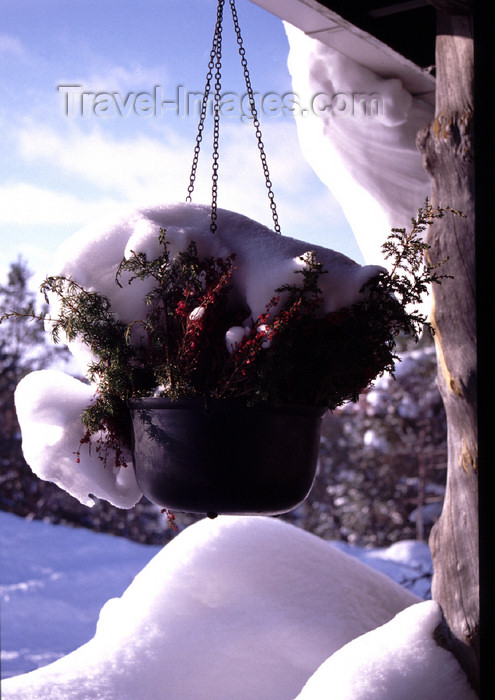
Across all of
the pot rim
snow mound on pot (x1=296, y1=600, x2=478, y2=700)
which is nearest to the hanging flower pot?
the pot rim

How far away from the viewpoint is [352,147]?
239 cm

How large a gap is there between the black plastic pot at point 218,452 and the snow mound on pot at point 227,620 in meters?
0.78

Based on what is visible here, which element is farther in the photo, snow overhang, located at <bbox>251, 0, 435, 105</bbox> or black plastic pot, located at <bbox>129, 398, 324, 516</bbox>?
snow overhang, located at <bbox>251, 0, 435, 105</bbox>

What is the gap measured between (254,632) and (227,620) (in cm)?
8

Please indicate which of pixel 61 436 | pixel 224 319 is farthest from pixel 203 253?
pixel 61 436

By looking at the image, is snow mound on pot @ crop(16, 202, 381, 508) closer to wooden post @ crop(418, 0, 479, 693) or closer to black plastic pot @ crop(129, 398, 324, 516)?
black plastic pot @ crop(129, 398, 324, 516)

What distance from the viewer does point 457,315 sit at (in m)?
1.80

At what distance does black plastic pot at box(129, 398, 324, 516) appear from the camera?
117cm

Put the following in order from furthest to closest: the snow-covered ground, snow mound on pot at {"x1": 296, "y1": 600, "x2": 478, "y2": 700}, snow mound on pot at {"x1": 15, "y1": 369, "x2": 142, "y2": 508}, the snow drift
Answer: the snow drift < the snow-covered ground < snow mound on pot at {"x1": 296, "y1": 600, "x2": 478, "y2": 700} < snow mound on pot at {"x1": 15, "y1": 369, "x2": 142, "y2": 508}

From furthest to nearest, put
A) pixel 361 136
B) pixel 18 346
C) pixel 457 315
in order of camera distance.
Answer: pixel 18 346 → pixel 361 136 → pixel 457 315

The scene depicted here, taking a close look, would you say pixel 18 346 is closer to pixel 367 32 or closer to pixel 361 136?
pixel 361 136

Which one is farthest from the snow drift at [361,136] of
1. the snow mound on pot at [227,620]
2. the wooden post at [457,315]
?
the snow mound on pot at [227,620]

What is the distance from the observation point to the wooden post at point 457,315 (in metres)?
1.75

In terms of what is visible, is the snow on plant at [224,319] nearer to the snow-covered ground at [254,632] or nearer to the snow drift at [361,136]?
the snow-covered ground at [254,632]
